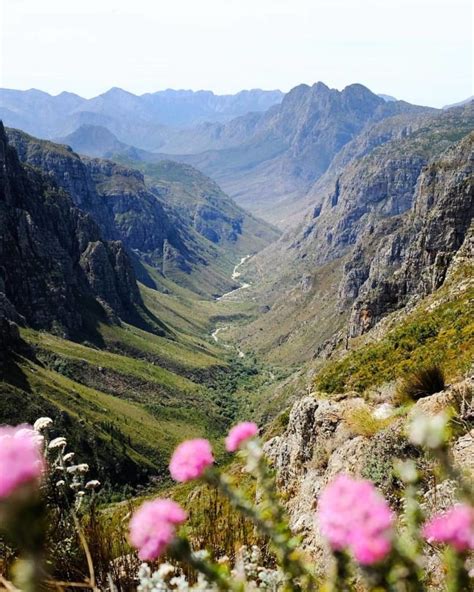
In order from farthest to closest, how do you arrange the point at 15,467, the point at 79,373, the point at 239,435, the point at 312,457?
the point at 79,373 < the point at 312,457 < the point at 239,435 < the point at 15,467

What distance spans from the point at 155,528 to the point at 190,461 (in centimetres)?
46

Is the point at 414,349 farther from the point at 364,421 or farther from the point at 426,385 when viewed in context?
the point at 364,421

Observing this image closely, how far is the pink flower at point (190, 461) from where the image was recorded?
346 centimetres

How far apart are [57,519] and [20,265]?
17353 cm

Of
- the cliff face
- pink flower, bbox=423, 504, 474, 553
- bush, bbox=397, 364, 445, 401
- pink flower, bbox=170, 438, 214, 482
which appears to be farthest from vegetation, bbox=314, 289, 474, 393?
the cliff face

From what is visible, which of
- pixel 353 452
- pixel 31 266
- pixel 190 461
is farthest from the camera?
pixel 31 266

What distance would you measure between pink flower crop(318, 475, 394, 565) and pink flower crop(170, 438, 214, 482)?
941 millimetres

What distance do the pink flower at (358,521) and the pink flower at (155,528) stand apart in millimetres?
985

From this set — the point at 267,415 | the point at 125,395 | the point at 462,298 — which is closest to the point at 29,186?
the point at 125,395

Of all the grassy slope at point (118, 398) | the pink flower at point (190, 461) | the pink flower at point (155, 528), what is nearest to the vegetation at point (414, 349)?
the pink flower at point (190, 461)

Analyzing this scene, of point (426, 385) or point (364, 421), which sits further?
point (426, 385)

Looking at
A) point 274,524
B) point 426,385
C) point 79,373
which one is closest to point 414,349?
point 426,385

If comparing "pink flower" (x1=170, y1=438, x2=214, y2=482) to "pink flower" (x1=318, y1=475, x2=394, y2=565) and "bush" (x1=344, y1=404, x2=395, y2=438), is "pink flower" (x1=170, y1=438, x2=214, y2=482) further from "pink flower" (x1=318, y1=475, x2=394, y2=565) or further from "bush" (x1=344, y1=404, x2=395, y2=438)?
"bush" (x1=344, y1=404, x2=395, y2=438)

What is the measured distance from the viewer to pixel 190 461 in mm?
3521
